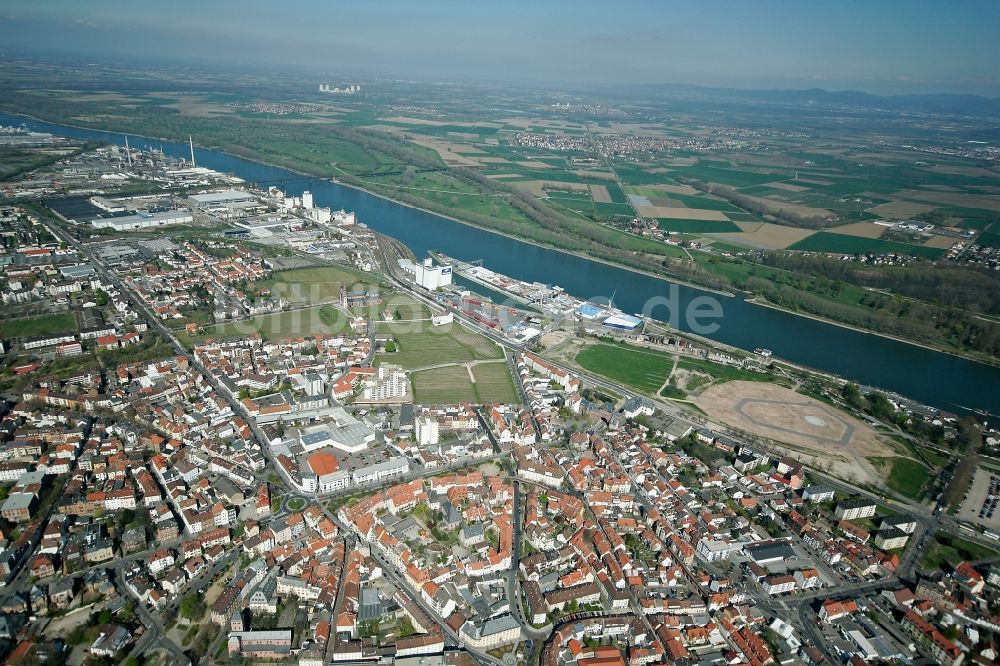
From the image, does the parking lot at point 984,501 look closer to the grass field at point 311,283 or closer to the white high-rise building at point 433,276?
the white high-rise building at point 433,276

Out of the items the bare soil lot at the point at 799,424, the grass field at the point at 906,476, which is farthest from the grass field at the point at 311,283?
the grass field at the point at 906,476

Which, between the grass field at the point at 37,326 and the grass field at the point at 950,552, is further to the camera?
the grass field at the point at 37,326

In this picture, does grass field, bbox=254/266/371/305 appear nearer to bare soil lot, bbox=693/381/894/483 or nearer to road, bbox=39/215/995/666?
road, bbox=39/215/995/666

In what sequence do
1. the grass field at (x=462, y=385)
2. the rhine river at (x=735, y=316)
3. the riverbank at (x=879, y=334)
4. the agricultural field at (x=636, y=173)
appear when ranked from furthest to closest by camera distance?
the agricultural field at (x=636, y=173), the riverbank at (x=879, y=334), the rhine river at (x=735, y=316), the grass field at (x=462, y=385)

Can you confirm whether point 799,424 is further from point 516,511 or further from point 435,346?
point 435,346

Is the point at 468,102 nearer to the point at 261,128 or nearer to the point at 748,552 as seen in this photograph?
the point at 261,128

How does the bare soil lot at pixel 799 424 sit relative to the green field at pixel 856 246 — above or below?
below
